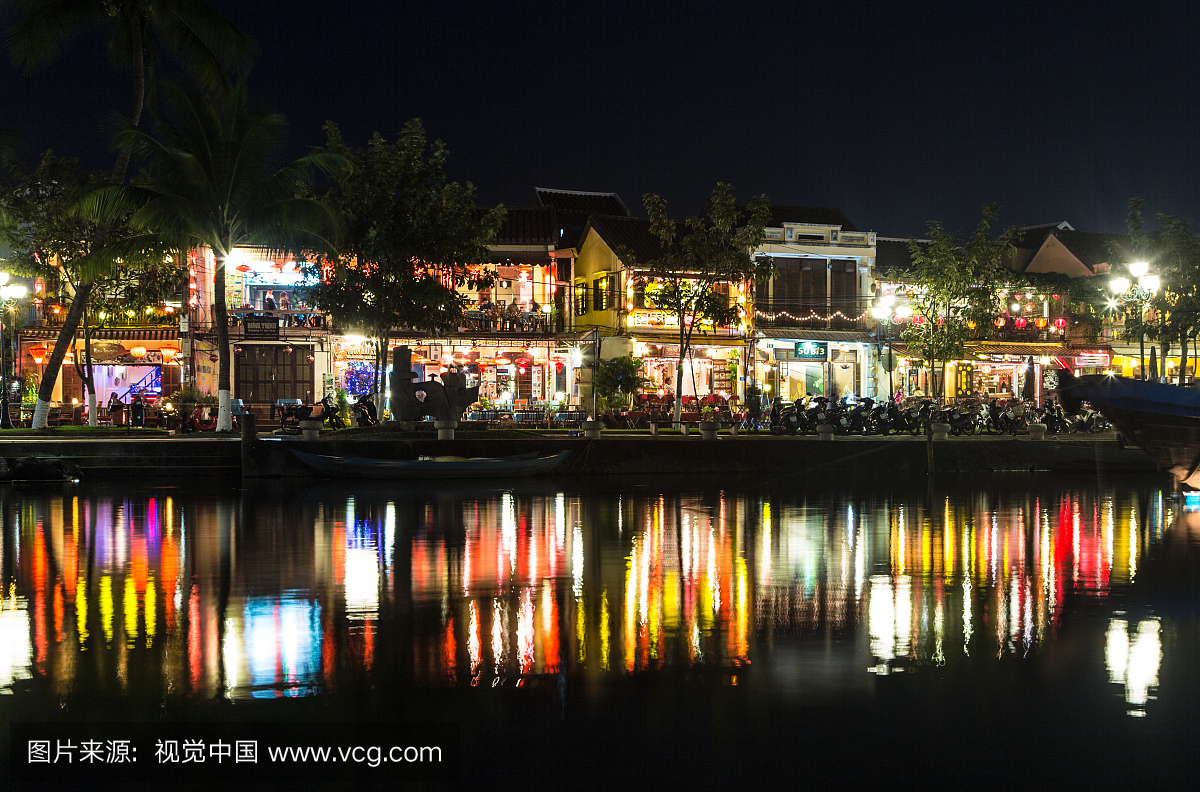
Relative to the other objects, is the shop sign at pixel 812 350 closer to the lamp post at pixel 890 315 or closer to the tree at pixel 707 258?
the lamp post at pixel 890 315

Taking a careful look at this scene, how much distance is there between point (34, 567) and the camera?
403 inches

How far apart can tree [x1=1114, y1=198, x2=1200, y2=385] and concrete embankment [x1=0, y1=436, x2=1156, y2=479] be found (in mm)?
9327

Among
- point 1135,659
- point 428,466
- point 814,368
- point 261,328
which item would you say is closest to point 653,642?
point 1135,659

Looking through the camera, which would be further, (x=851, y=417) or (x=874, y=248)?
(x=874, y=248)

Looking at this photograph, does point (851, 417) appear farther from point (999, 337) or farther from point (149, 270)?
point (149, 270)

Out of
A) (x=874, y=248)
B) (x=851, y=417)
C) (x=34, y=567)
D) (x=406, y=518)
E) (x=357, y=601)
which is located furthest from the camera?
(x=874, y=248)

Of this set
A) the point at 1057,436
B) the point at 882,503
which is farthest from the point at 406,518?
the point at 1057,436

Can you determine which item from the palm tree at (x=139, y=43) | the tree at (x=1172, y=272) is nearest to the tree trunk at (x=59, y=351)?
the palm tree at (x=139, y=43)

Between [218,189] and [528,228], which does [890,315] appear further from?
[218,189]

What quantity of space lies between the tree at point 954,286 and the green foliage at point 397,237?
14328 millimetres

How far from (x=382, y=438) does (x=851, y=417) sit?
43.4 feet

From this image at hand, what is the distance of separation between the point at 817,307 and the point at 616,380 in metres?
10.0

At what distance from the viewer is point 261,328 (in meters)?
33.7

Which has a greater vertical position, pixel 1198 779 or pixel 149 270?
pixel 149 270
